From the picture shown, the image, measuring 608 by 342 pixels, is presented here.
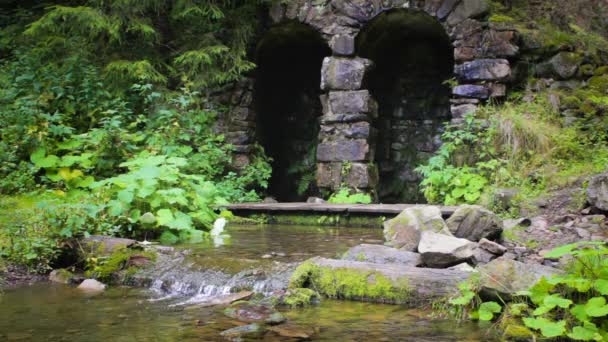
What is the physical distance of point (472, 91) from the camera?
817 cm

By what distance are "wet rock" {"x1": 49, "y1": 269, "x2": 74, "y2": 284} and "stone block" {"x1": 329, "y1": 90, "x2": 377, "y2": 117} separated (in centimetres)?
557

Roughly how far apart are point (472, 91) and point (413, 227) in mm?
4314

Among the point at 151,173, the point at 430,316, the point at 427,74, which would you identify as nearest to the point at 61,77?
the point at 151,173

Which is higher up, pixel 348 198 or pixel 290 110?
pixel 290 110

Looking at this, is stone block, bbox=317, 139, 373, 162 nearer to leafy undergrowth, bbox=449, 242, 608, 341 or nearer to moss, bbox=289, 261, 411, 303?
moss, bbox=289, 261, 411, 303

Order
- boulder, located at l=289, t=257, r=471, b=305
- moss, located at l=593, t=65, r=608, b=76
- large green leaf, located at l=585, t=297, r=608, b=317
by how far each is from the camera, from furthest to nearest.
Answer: moss, located at l=593, t=65, r=608, b=76
boulder, located at l=289, t=257, r=471, b=305
large green leaf, located at l=585, t=297, r=608, b=317

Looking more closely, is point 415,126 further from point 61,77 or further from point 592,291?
point 592,291

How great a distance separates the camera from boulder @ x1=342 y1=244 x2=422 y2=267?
4020 millimetres

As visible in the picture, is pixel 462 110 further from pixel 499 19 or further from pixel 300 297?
pixel 300 297

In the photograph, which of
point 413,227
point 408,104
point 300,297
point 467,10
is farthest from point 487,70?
point 300,297

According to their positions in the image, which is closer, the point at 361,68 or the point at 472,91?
the point at 472,91

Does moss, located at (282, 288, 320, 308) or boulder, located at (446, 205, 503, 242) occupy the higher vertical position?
boulder, located at (446, 205, 503, 242)

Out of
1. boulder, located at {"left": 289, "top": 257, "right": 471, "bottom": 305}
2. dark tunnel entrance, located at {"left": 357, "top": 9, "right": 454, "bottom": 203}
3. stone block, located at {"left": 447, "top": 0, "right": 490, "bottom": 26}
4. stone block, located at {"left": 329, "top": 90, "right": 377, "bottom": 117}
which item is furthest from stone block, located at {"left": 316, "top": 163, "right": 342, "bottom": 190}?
boulder, located at {"left": 289, "top": 257, "right": 471, "bottom": 305}

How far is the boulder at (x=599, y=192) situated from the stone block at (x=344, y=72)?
4.63 m
